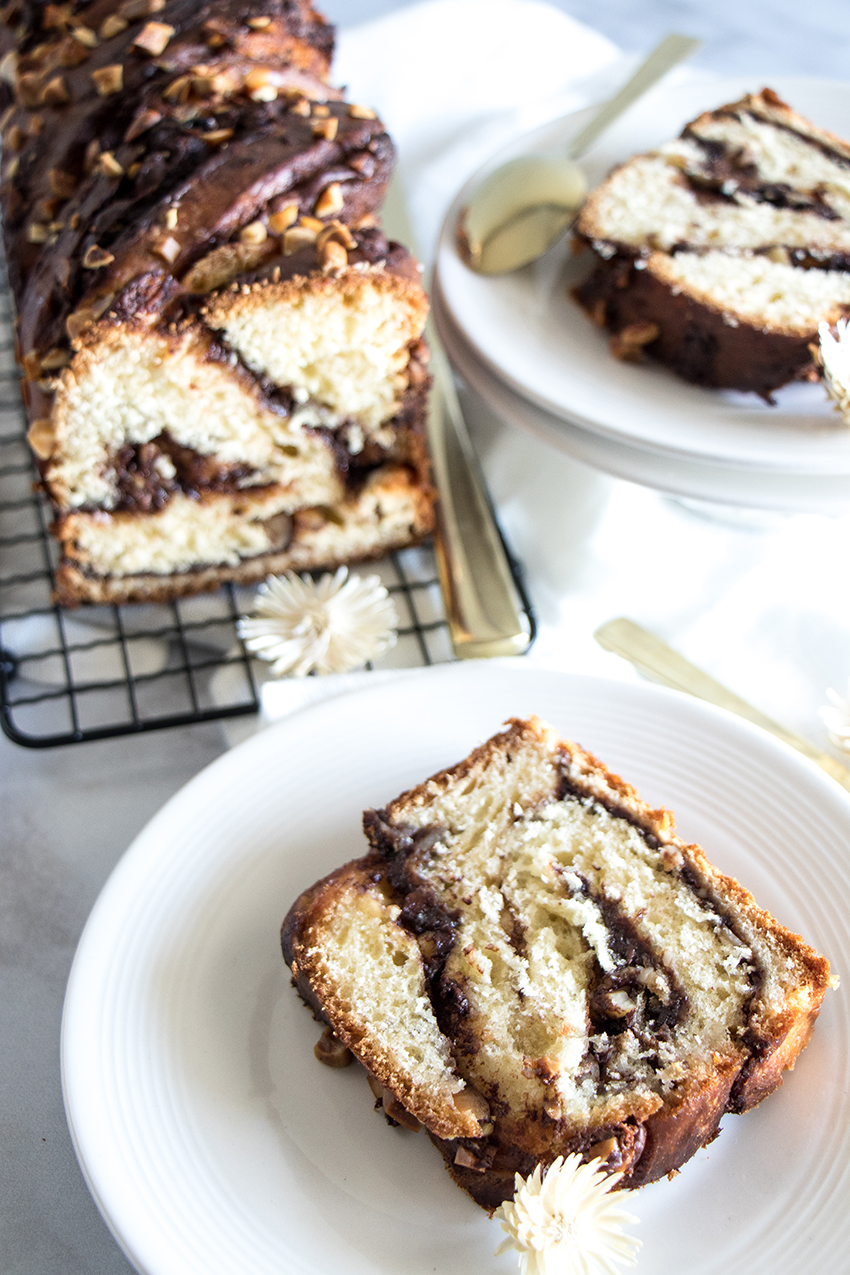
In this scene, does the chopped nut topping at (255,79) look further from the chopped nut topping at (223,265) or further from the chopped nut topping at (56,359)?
the chopped nut topping at (56,359)

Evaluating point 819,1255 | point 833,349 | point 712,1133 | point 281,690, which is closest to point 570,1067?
point 712,1133

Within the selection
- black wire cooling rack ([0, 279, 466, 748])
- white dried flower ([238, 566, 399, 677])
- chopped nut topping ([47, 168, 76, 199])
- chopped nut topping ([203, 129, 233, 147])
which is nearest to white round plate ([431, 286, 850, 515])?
black wire cooling rack ([0, 279, 466, 748])

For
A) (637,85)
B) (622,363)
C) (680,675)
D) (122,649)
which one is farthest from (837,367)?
(122,649)

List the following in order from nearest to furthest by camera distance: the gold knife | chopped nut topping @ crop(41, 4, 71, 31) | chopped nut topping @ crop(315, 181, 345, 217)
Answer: the gold knife
chopped nut topping @ crop(315, 181, 345, 217)
chopped nut topping @ crop(41, 4, 71, 31)

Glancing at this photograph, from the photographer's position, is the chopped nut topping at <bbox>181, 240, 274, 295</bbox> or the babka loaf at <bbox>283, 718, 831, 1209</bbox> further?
the chopped nut topping at <bbox>181, 240, 274, 295</bbox>

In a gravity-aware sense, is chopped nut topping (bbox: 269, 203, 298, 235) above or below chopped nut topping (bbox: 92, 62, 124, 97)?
below

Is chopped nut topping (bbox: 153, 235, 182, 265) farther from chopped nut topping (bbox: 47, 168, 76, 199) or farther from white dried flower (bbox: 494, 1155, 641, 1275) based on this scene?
white dried flower (bbox: 494, 1155, 641, 1275)

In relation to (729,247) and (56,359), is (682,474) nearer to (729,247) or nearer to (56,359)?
(729,247)

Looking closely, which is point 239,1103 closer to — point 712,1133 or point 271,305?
point 712,1133
